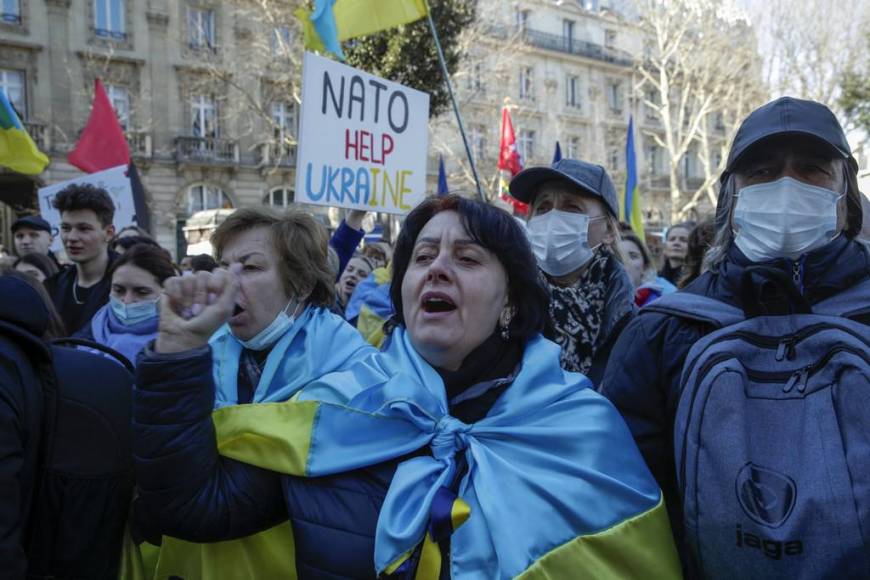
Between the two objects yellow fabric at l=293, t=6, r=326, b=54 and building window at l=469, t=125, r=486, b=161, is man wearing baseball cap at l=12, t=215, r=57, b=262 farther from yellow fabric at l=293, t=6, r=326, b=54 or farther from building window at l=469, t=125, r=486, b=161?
building window at l=469, t=125, r=486, b=161

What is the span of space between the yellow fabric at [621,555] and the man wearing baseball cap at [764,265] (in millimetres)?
85

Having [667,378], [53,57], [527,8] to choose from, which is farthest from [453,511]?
[527,8]

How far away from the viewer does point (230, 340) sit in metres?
2.40

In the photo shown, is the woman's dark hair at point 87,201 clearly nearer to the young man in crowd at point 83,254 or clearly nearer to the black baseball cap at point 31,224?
the young man in crowd at point 83,254

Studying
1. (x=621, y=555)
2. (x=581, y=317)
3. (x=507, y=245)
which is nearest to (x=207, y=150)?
(x=581, y=317)

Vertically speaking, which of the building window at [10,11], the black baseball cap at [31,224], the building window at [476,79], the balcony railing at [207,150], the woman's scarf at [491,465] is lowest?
the woman's scarf at [491,465]

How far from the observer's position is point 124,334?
3.39 metres

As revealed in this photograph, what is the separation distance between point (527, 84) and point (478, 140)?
26.3 ft

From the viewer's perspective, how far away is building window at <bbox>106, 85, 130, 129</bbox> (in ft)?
82.0

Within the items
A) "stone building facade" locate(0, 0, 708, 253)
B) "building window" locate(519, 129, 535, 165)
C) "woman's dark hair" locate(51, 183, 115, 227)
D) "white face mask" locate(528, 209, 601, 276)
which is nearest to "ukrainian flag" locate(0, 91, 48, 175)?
"woman's dark hair" locate(51, 183, 115, 227)

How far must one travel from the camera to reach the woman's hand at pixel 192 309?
160cm

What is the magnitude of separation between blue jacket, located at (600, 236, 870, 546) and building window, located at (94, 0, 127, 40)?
27381mm

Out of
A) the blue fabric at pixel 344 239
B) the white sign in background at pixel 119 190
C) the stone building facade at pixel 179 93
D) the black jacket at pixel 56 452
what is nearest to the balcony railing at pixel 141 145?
the stone building facade at pixel 179 93

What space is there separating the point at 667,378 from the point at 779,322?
30 cm
